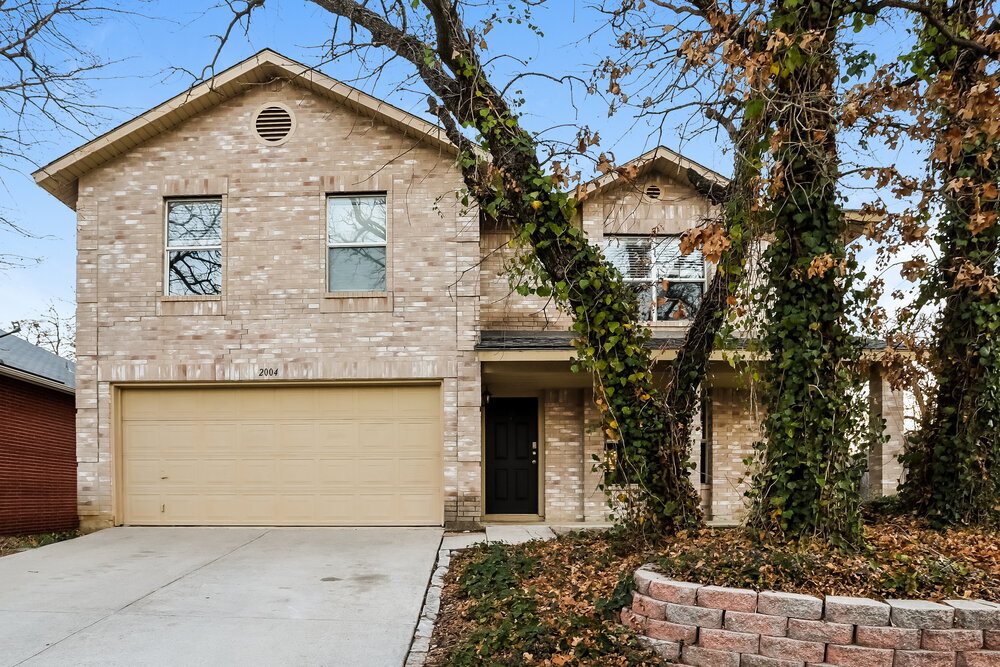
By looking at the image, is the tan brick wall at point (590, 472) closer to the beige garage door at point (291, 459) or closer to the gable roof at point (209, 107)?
the beige garage door at point (291, 459)

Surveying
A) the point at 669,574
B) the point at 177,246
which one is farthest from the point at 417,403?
the point at 669,574

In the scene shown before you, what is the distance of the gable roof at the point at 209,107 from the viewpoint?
10742 millimetres

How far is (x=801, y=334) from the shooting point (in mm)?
5441

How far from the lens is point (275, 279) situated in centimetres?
1080

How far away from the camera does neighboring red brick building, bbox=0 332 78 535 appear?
1242 cm

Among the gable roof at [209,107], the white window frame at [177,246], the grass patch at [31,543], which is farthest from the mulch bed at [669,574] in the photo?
the gable roof at [209,107]

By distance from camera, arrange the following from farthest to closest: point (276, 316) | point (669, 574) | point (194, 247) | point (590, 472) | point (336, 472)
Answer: point (590, 472) < point (194, 247) < point (336, 472) < point (276, 316) < point (669, 574)

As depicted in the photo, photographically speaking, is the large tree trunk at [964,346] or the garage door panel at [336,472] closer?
the large tree trunk at [964,346]

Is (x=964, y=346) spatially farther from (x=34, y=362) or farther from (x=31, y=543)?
(x=34, y=362)

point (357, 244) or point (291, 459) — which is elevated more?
point (357, 244)

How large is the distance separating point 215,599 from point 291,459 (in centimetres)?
437

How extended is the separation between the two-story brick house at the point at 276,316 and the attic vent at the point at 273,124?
0.11ft

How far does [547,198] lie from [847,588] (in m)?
3.78

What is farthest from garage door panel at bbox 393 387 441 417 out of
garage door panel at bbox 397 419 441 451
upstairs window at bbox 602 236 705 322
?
upstairs window at bbox 602 236 705 322
